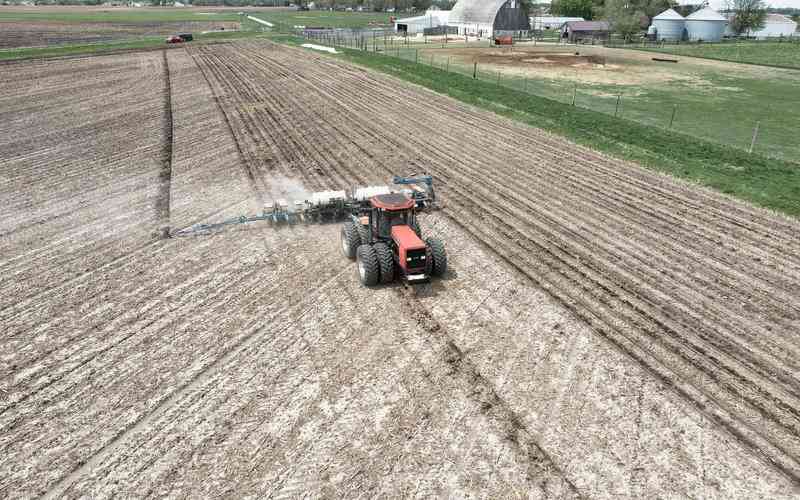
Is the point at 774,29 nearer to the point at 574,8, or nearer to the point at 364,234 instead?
the point at 574,8

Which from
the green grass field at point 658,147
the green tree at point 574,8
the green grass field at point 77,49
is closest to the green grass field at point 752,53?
the green tree at point 574,8

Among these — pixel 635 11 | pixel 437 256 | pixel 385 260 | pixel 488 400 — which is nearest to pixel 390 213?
pixel 385 260

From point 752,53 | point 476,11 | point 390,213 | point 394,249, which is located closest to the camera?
point 390,213

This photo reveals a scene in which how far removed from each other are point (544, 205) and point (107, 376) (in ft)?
43.6

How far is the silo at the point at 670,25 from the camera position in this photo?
8462 cm

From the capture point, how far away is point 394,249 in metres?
12.2

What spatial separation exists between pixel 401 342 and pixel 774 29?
12421cm

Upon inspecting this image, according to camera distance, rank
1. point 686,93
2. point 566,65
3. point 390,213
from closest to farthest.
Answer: point 390,213 < point 686,93 < point 566,65

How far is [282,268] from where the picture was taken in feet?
43.9

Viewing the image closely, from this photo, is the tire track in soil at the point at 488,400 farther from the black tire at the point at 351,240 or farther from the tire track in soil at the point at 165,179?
the tire track in soil at the point at 165,179

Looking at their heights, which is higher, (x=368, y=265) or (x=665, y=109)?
(x=665, y=109)

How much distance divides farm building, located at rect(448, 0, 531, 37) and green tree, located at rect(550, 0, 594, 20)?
30.7 meters

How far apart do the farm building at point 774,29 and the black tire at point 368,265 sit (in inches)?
4533

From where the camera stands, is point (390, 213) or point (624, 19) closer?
point (390, 213)
